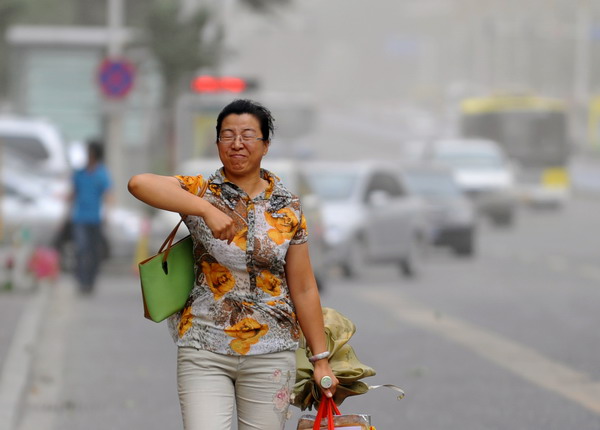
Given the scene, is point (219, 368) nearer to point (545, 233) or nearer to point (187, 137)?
point (187, 137)

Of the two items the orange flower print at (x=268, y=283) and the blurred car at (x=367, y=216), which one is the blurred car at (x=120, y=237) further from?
the orange flower print at (x=268, y=283)

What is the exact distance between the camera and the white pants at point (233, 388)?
5105 mm

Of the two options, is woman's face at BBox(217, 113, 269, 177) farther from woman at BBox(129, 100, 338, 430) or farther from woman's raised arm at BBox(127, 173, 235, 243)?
woman's raised arm at BBox(127, 173, 235, 243)

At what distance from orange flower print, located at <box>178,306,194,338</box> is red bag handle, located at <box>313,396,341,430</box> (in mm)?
492

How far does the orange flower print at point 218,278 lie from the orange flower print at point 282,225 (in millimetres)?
186

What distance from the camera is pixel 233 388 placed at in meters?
5.23

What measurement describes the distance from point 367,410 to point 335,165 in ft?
43.3

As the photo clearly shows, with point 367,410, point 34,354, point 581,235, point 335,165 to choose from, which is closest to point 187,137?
point 335,165

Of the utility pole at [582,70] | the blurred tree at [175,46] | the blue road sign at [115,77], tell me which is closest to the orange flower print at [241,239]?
the blue road sign at [115,77]

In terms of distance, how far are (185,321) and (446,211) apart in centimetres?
2061

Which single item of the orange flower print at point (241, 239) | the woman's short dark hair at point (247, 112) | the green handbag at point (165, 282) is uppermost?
the woman's short dark hair at point (247, 112)

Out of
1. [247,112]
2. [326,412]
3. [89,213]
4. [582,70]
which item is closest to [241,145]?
[247,112]

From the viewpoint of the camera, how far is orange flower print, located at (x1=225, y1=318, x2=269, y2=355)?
511 cm

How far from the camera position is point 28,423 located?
9227 mm
